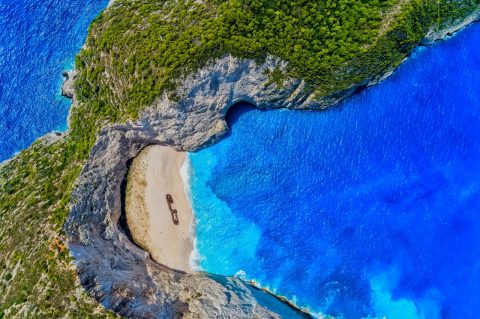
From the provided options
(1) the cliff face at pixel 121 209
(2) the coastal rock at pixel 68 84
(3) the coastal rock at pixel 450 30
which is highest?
(3) the coastal rock at pixel 450 30

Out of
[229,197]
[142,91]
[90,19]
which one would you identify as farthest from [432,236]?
[90,19]

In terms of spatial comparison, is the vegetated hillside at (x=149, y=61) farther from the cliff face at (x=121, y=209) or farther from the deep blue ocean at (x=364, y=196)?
the deep blue ocean at (x=364, y=196)

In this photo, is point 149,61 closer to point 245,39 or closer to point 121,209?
point 245,39

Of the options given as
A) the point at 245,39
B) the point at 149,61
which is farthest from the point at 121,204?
the point at 245,39

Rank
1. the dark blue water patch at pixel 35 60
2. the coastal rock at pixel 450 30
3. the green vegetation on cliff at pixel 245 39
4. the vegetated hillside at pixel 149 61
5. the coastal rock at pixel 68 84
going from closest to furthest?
the vegetated hillside at pixel 149 61, the green vegetation on cliff at pixel 245 39, the coastal rock at pixel 450 30, the coastal rock at pixel 68 84, the dark blue water patch at pixel 35 60

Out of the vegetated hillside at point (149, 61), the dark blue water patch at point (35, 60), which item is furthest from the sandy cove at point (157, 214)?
the dark blue water patch at point (35, 60)

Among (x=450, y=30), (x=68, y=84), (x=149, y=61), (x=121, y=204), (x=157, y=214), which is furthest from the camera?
(x=68, y=84)
